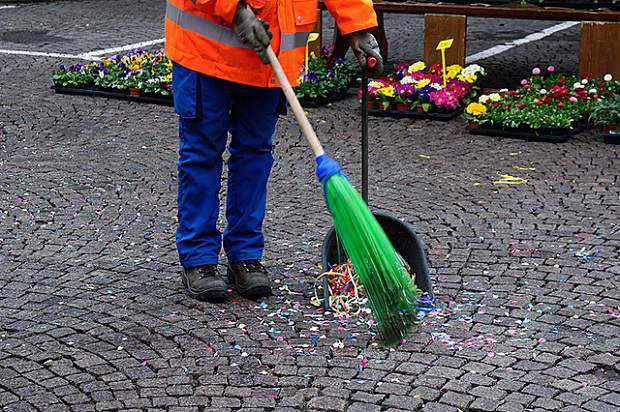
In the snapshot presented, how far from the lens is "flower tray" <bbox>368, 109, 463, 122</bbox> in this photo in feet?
27.0

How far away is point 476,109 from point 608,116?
2.96 ft

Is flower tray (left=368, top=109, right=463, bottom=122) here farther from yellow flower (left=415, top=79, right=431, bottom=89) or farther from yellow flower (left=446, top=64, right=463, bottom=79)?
yellow flower (left=446, top=64, right=463, bottom=79)

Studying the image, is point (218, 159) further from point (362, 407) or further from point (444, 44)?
point (444, 44)

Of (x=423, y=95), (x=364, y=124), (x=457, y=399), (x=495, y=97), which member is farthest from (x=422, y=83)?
(x=457, y=399)

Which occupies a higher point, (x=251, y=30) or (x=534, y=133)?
(x=251, y=30)

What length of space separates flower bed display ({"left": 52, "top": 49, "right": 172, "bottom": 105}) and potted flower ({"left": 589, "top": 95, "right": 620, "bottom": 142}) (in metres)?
3.35

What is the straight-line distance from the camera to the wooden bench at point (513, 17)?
328 inches

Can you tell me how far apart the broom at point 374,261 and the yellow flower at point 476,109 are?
3871mm

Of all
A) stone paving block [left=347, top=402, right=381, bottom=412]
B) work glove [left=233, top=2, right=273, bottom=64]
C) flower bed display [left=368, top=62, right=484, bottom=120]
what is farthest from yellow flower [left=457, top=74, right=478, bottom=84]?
stone paving block [left=347, top=402, right=381, bottom=412]

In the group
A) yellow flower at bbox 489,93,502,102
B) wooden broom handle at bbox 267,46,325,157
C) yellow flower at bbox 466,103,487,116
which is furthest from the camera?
yellow flower at bbox 489,93,502,102

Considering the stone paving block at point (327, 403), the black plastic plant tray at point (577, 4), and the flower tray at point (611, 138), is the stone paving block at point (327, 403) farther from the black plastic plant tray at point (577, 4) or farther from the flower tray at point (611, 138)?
the black plastic plant tray at point (577, 4)

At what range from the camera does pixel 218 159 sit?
471cm

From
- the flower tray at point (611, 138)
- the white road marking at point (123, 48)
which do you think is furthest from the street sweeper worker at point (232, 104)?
the white road marking at point (123, 48)

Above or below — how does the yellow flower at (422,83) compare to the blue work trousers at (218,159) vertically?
below
